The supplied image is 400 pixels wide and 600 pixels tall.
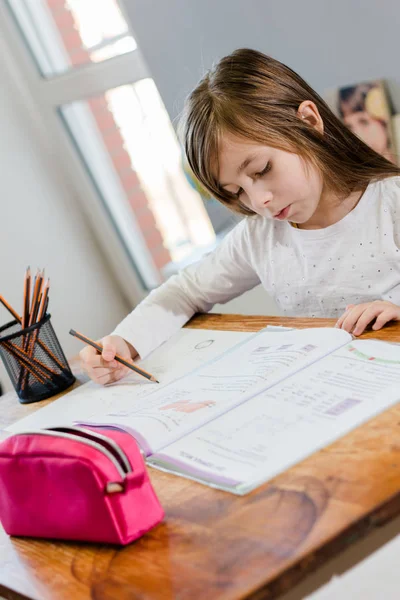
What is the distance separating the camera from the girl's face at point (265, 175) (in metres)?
1.25

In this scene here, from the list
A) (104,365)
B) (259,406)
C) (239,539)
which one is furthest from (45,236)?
(239,539)

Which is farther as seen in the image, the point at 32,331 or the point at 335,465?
the point at 32,331

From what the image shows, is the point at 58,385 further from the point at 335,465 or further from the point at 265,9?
the point at 265,9

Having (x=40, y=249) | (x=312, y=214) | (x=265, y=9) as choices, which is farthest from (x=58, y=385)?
(x=40, y=249)

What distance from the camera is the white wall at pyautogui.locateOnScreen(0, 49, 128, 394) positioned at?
307cm

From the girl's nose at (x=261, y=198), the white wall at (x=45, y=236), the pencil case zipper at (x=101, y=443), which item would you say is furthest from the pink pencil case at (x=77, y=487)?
the white wall at (x=45, y=236)

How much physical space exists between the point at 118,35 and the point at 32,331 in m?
1.94

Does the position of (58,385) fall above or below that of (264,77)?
below

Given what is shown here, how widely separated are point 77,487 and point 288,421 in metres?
0.26

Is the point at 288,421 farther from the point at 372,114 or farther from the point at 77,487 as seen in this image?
the point at 372,114

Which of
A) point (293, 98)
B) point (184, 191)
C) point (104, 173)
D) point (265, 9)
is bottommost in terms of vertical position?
point (184, 191)

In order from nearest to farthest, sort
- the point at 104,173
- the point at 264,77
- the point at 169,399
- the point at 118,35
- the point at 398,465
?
the point at 398,465 → the point at 169,399 → the point at 264,77 → the point at 118,35 → the point at 104,173

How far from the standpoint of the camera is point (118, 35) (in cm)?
299

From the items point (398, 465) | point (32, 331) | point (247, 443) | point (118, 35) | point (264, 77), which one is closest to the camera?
point (398, 465)
